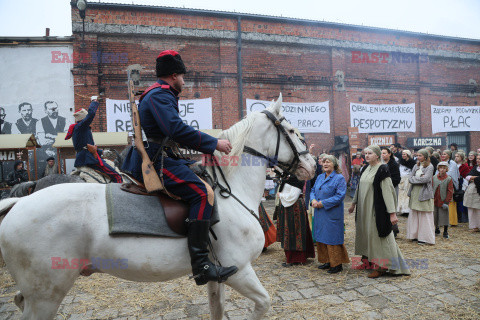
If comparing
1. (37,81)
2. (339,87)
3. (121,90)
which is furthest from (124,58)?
(339,87)

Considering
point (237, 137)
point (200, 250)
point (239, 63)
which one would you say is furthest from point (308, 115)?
point (200, 250)

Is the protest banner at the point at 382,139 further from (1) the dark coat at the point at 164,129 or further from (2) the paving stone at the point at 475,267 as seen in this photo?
(1) the dark coat at the point at 164,129

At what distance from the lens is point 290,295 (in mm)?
4301

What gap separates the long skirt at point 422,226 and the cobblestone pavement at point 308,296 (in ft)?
4.21

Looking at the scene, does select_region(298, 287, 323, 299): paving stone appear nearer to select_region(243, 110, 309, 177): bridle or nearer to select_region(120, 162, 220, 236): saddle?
select_region(243, 110, 309, 177): bridle

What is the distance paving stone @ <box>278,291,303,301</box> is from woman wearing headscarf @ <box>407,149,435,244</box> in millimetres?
4406

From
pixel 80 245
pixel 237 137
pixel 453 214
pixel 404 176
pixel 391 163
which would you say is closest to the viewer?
pixel 80 245

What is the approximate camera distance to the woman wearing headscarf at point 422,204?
7039 mm

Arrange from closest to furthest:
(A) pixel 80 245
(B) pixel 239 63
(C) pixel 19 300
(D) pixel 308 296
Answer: (A) pixel 80 245, (C) pixel 19 300, (D) pixel 308 296, (B) pixel 239 63

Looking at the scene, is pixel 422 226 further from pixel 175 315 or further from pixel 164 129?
pixel 164 129

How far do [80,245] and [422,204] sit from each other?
7.33 meters

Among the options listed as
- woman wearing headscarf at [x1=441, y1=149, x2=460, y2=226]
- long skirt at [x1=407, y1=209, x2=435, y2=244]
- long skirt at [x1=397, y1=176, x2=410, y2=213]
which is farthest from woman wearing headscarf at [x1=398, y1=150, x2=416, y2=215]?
long skirt at [x1=407, y1=209, x2=435, y2=244]

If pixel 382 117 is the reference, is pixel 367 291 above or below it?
below

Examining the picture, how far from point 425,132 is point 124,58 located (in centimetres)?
1689
